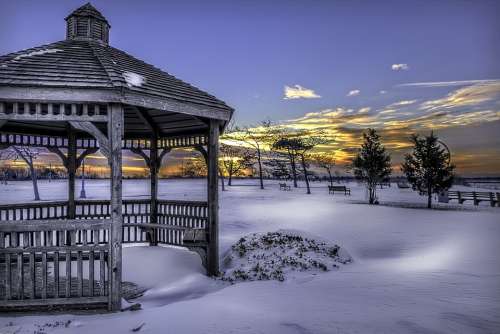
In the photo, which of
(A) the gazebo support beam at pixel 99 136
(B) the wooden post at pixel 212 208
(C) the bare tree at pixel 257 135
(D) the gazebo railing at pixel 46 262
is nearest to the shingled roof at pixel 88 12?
(B) the wooden post at pixel 212 208

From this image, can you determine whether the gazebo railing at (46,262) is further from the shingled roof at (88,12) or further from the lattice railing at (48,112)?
the shingled roof at (88,12)

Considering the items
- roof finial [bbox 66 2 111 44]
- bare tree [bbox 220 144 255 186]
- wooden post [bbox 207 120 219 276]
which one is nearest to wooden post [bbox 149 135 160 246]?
wooden post [bbox 207 120 219 276]

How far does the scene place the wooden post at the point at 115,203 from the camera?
→ 5.52 metres

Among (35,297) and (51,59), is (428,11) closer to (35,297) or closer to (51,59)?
(51,59)

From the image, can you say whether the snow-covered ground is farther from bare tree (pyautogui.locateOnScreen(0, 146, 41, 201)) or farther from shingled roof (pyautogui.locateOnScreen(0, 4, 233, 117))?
bare tree (pyautogui.locateOnScreen(0, 146, 41, 201))

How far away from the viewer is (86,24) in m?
8.62

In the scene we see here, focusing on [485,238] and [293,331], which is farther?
[485,238]

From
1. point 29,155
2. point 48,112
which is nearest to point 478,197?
point 48,112

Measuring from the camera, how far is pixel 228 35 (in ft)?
43.0

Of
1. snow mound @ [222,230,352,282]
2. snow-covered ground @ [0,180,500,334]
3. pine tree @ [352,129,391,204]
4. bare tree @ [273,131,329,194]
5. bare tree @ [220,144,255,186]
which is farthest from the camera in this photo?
bare tree @ [220,144,255,186]

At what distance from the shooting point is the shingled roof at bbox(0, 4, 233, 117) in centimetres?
554

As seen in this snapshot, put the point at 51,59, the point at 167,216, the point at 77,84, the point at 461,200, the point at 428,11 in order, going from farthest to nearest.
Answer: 1. the point at 461,200
2. the point at 167,216
3. the point at 428,11
4. the point at 51,59
5. the point at 77,84

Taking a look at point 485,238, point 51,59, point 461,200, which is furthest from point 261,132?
point 51,59

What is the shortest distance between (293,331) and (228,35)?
11.6 m
